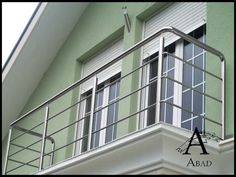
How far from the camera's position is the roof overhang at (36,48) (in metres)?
9.79

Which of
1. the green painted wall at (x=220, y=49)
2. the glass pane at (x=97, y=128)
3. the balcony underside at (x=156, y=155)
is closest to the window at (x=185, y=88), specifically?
the green painted wall at (x=220, y=49)

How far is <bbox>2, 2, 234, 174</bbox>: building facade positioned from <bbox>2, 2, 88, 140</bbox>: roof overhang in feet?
0.07

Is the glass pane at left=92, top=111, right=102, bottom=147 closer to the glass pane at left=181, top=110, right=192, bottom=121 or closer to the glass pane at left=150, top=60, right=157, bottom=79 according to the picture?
the glass pane at left=150, top=60, right=157, bottom=79

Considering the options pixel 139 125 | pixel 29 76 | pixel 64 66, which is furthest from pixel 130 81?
pixel 29 76

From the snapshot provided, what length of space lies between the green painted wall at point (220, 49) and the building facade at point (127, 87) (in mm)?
13

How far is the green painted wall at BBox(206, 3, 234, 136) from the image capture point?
5457 millimetres

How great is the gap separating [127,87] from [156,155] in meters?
2.92

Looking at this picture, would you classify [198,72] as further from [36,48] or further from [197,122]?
[36,48]

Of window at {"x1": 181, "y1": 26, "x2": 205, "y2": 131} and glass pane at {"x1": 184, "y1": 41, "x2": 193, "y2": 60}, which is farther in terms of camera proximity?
glass pane at {"x1": 184, "y1": 41, "x2": 193, "y2": 60}

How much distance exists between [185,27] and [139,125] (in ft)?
4.96

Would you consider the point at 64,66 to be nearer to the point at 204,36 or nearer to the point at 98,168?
the point at 204,36

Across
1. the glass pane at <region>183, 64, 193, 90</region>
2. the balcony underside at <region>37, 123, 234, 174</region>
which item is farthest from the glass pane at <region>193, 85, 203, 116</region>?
the balcony underside at <region>37, 123, 234, 174</region>

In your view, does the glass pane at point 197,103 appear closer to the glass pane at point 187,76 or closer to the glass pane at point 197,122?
the glass pane at point 197,122

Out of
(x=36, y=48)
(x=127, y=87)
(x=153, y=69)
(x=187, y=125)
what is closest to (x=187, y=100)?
(x=187, y=125)
